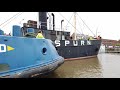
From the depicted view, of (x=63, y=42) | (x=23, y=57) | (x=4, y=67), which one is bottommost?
(x=4, y=67)

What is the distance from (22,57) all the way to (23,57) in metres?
0.05

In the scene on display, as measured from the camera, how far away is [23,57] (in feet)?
20.0

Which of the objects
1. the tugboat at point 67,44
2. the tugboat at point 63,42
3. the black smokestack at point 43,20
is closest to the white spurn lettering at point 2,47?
the tugboat at point 63,42

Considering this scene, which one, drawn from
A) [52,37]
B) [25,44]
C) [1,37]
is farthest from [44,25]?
[1,37]

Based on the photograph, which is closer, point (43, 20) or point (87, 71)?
point (87, 71)

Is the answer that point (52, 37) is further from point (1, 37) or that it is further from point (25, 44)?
point (1, 37)

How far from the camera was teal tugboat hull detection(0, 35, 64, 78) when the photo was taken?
536 centimetres

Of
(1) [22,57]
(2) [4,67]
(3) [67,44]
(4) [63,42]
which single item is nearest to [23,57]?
→ (1) [22,57]

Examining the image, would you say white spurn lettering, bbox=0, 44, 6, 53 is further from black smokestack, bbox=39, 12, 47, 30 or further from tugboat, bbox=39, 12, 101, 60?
black smokestack, bbox=39, 12, 47, 30

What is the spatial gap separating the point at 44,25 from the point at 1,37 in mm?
10220

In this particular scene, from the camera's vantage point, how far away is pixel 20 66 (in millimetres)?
5871

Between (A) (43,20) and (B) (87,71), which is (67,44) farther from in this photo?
(B) (87,71)

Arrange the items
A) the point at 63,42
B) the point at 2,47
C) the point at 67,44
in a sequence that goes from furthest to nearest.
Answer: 1. the point at 67,44
2. the point at 63,42
3. the point at 2,47

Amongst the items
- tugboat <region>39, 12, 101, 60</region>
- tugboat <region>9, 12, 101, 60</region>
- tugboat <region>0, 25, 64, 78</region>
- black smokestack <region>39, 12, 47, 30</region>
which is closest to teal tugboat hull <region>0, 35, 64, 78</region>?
tugboat <region>0, 25, 64, 78</region>
